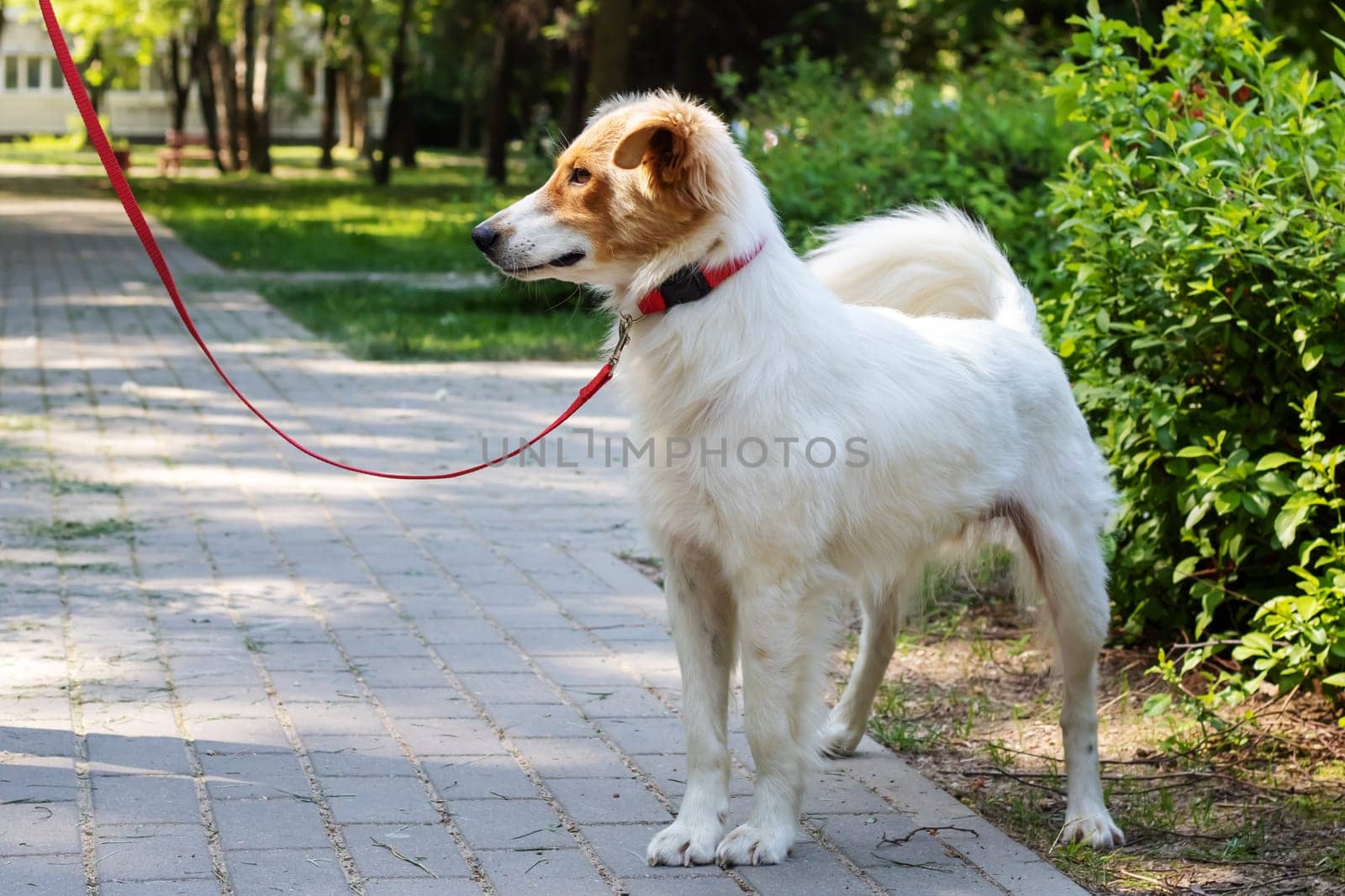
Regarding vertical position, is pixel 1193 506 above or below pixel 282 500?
above

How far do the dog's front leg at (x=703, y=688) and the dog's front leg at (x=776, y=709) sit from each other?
0.34 ft

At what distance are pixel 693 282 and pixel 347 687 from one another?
215 cm

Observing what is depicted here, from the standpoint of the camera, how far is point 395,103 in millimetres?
39656

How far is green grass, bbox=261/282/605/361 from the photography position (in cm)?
1295

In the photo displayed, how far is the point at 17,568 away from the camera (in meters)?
6.21

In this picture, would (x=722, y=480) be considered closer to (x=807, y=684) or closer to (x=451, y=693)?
(x=807, y=684)

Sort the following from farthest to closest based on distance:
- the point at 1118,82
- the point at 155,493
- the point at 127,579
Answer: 1. the point at 155,493
2. the point at 127,579
3. the point at 1118,82

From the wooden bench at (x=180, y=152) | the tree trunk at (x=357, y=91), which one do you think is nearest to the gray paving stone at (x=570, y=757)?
the tree trunk at (x=357, y=91)

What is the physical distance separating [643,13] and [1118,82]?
19.5 meters

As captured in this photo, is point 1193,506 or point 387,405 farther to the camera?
point 387,405

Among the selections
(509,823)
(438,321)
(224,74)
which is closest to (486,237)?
(509,823)

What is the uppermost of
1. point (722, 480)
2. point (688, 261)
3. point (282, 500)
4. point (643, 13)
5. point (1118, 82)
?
point (643, 13)

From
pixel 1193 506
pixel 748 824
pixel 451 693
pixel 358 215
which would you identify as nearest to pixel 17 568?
pixel 451 693

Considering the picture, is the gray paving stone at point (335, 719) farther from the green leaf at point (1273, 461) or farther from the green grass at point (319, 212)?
the green grass at point (319, 212)
